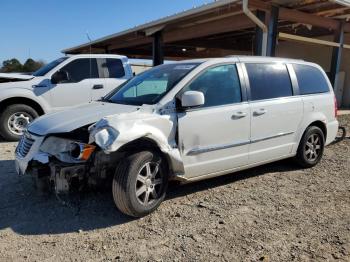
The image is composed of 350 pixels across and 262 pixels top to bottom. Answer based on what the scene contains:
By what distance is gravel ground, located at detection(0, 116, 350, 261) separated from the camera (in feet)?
10.4

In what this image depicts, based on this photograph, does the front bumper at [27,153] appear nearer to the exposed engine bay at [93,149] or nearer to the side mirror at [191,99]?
the exposed engine bay at [93,149]

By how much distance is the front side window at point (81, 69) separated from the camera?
820 cm

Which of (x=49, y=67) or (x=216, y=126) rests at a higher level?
(x=49, y=67)

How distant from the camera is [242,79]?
4.74 meters

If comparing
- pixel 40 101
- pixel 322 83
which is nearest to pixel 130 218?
pixel 322 83

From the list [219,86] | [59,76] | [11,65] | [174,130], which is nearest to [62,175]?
[174,130]

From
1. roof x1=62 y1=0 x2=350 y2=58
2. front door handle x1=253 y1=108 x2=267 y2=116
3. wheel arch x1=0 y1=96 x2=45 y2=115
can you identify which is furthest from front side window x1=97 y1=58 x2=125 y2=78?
front door handle x1=253 y1=108 x2=267 y2=116

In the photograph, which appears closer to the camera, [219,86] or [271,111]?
[219,86]

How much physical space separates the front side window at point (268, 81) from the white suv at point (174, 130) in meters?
0.02

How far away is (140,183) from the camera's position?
3.79 metres

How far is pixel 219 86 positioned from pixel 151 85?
0.90m

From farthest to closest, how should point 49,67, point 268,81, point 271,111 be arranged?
point 49,67 → point 268,81 → point 271,111

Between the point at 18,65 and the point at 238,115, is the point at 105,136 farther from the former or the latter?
the point at 18,65

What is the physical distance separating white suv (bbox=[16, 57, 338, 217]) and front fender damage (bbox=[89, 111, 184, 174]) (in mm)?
10
